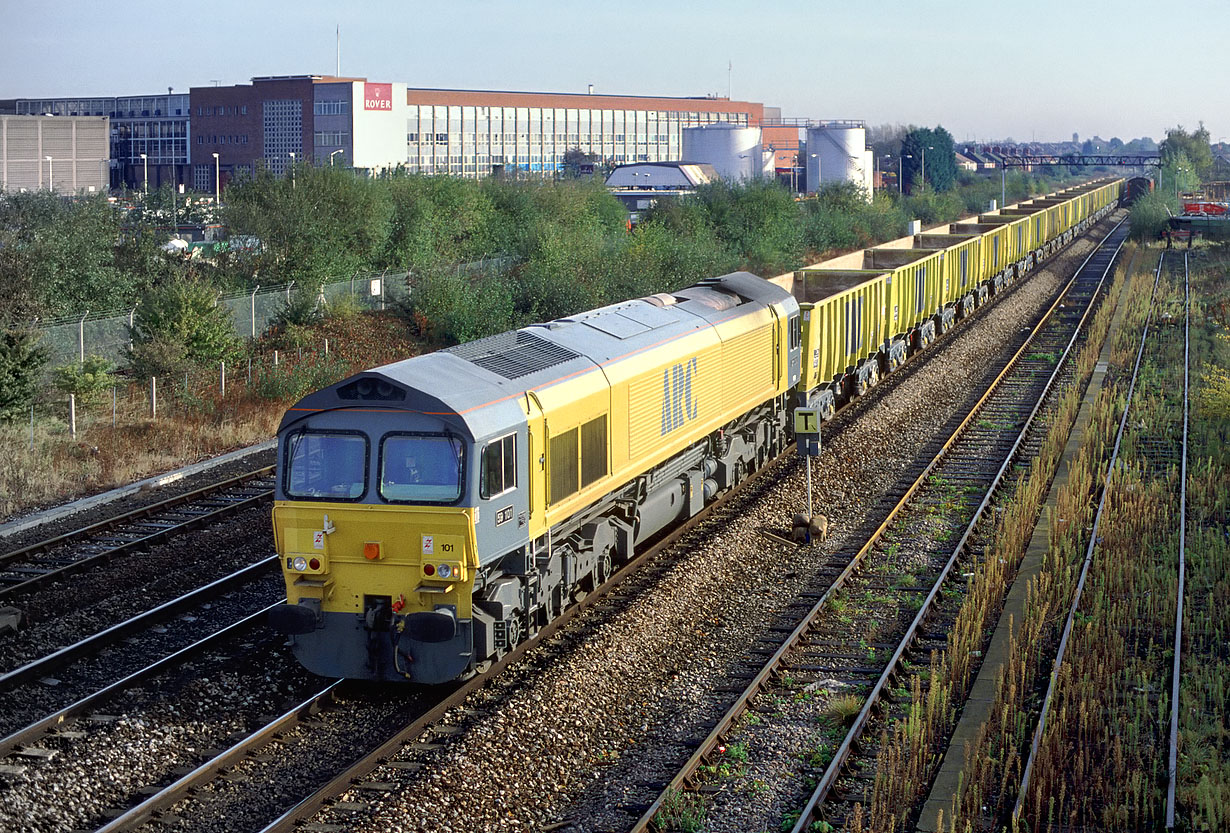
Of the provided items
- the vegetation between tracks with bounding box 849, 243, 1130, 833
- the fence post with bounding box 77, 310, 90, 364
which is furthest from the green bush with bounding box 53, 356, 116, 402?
the vegetation between tracks with bounding box 849, 243, 1130, 833

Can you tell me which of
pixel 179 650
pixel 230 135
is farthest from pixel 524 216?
pixel 230 135

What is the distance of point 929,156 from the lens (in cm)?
11869

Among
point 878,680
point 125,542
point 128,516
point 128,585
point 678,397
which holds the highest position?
point 678,397

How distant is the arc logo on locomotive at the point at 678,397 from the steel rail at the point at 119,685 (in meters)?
5.42

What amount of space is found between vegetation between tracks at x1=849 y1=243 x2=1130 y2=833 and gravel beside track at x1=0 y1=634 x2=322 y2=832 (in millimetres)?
5448

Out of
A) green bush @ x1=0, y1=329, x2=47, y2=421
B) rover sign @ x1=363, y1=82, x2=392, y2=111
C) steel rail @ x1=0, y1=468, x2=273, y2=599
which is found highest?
rover sign @ x1=363, y1=82, x2=392, y2=111

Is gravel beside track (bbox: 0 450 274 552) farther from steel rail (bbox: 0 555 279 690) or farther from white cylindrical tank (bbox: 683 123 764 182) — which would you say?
white cylindrical tank (bbox: 683 123 764 182)

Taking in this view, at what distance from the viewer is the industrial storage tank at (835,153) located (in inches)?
4678

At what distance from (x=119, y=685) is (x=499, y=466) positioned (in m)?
4.16

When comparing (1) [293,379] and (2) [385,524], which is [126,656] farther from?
(1) [293,379]

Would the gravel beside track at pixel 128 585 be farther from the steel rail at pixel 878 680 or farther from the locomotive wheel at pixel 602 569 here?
the steel rail at pixel 878 680

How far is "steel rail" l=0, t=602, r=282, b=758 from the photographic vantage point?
10773 mm

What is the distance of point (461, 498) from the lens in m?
11.2

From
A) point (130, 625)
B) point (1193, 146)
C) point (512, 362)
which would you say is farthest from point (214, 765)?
point (1193, 146)
